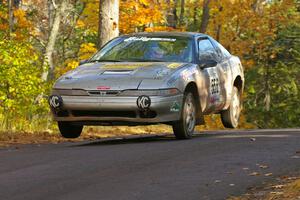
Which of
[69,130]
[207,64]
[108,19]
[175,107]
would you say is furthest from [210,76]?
[108,19]

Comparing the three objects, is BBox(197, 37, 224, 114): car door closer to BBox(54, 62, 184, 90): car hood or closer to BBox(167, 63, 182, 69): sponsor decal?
BBox(167, 63, 182, 69): sponsor decal

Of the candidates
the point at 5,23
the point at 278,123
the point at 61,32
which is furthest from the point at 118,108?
the point at 61,32

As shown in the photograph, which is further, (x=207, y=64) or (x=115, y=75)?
(x=207, y=64)

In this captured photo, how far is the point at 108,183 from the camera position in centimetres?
632

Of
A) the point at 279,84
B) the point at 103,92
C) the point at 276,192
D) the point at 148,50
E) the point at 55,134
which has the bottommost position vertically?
the point at 279,84

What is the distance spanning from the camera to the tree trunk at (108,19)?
15500 millimetres

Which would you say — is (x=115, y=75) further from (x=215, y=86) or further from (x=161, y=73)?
(x=215, y=86)

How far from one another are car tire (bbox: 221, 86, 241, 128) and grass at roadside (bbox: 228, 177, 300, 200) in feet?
22.5

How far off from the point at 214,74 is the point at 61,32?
30.0 metres

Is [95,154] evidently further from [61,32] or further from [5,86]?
[61,32]

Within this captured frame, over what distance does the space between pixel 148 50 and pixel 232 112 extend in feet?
9.57

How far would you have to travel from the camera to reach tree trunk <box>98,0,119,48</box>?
15.5m

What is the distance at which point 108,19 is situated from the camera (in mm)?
15547

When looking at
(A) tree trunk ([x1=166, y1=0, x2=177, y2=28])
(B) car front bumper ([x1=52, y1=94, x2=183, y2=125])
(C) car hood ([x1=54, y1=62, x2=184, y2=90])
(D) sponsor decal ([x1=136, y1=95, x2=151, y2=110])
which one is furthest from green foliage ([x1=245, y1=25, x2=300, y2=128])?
(D) sponsor decal ([x1=136, y1=95, x2=151, y2=110])
